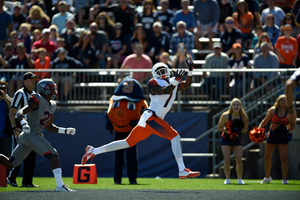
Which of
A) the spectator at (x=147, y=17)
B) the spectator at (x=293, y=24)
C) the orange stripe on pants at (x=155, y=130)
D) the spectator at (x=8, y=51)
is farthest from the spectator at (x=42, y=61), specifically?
the spectator at (x=293, y=24)

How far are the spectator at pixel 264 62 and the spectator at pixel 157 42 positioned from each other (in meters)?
2.72

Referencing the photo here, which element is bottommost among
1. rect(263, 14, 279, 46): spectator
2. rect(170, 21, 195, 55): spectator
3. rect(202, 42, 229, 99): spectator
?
rect(202, 42, 229, 99): spectator

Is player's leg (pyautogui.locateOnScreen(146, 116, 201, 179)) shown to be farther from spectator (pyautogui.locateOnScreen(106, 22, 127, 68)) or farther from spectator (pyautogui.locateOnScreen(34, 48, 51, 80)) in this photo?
spectator (pyautogui.locateOnScreen(106, 22, 127, 68))

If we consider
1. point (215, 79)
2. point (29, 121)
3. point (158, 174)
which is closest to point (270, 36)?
point (215, 79)

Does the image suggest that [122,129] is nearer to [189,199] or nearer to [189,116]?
[189,116]

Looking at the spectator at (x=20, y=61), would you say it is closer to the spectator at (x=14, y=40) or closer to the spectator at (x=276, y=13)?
the spectator at (x=14, y=40)

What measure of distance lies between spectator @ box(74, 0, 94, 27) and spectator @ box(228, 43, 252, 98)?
5902mm

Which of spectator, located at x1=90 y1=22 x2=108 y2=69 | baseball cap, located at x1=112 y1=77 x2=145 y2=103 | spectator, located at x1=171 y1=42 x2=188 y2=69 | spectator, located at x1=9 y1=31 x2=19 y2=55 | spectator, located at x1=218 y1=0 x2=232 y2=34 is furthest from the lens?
spectator, located at x1=218 y1=0 x2=232 y2=34

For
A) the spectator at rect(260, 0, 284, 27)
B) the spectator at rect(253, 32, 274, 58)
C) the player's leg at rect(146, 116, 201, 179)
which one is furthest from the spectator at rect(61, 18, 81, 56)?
the player's leg at rect(146, 116, 201, 179)

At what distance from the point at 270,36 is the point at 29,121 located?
8271 mm

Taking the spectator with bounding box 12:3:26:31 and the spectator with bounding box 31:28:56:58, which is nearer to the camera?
the spectator with bounding box 31:28:56:58

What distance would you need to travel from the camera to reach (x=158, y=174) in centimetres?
1370

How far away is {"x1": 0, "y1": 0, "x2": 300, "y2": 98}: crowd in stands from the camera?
13.6 m

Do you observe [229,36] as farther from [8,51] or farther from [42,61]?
[8,51]
